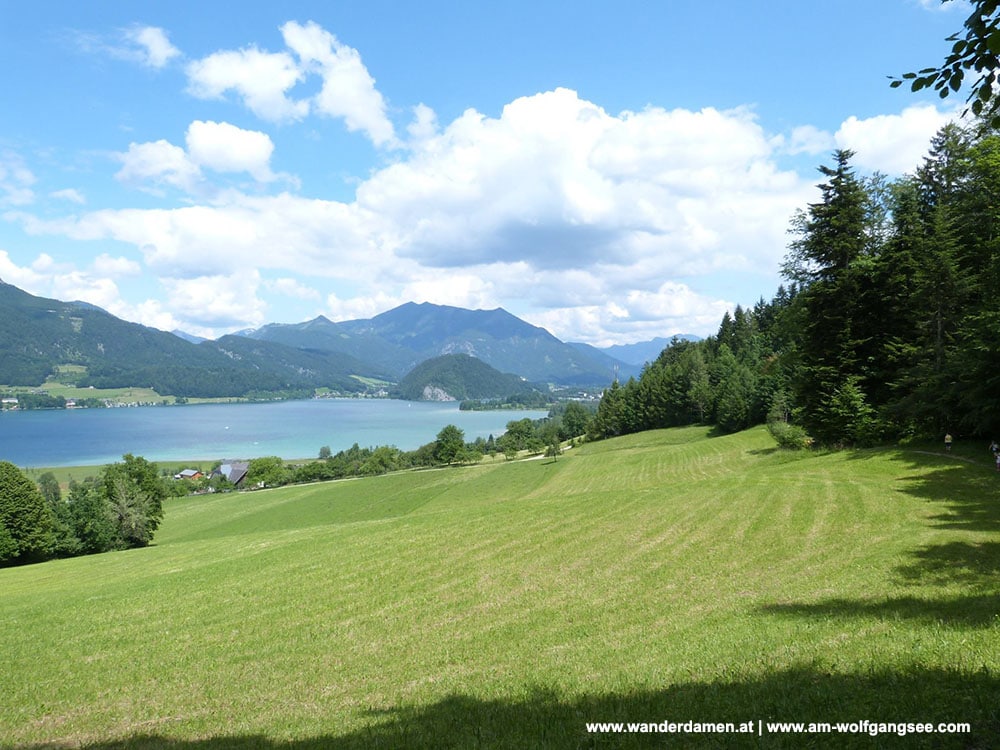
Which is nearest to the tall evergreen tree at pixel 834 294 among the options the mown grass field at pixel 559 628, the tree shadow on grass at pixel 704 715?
the mown grass field at pixel 559 628

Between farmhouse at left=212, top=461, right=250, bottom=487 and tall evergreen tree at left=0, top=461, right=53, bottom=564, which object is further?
farmhouse at left=212, top=461, right=250, bottom=487

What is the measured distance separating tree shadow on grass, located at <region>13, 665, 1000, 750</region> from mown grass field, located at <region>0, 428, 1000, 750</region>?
1.5 inches

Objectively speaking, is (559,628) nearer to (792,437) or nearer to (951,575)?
(951,575)

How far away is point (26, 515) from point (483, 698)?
59.0 m

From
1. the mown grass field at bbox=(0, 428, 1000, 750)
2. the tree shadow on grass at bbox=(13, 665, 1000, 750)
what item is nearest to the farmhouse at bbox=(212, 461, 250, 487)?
the mown grass field at bbox=(0, 428, 1000, 750)

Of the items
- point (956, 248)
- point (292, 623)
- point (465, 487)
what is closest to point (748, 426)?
point (465, 487)

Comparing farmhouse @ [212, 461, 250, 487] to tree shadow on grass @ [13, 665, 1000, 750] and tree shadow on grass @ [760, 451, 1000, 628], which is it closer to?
tree shadow on grass @ [760, 451, 1000, 628]

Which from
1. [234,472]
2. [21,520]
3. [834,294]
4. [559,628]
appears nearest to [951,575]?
[559,628]

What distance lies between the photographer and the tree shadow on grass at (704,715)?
532 centimetres

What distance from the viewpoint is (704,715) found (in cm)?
619

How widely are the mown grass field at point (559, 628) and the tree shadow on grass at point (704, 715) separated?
38 millimetres

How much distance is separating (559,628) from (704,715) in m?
5.49

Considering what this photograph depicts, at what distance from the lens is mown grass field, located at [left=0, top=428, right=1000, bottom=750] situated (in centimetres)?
667

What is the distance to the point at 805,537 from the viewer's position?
52.5 feet
